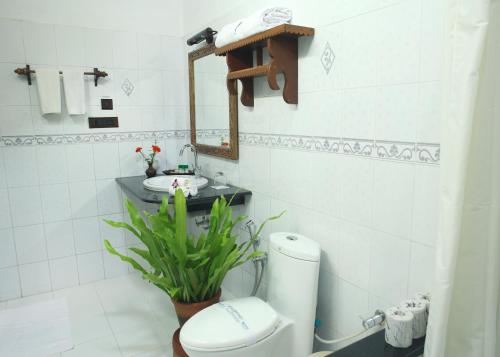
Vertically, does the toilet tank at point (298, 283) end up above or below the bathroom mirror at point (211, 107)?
below

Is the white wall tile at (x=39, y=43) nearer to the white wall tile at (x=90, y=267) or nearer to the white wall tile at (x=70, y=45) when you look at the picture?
the white wall tile at (x=70, y=45)

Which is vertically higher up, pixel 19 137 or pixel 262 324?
pixel 19 137

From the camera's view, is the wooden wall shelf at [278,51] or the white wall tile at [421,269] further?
the wooden wall shelf at [278,51]

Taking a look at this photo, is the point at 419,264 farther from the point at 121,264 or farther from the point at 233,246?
the point at 121,264

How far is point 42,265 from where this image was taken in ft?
9.04

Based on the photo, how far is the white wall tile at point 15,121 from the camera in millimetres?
2491

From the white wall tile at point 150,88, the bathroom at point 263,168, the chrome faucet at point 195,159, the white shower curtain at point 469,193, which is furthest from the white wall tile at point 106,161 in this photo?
the white shower curtain at point 469,193

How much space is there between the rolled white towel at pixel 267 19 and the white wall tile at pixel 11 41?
5.43 ft

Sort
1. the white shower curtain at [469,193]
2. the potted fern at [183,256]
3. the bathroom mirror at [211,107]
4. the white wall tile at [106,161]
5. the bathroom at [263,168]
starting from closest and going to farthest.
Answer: the white shower curtain at [469,193]
the bathroom at [263,168]
the potted fern at [183,256]
the bathroom mirror at [211,107]
the white wall tile at [106,161]

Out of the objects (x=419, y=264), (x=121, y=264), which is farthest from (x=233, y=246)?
(x=121, y=264)

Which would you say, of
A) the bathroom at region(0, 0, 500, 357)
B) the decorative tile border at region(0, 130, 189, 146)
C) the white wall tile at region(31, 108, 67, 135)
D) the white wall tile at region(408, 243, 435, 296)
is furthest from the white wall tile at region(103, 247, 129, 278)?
the white wall tile at region(408, 243, 435, 296)

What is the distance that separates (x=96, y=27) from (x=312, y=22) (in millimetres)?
1760

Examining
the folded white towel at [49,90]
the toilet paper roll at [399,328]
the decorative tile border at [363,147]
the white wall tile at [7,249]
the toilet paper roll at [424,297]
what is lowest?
the white wall tile at [7,249]

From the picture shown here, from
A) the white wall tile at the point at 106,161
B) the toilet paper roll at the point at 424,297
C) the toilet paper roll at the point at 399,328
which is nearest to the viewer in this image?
the toilet paper roll at the point at 399,328
